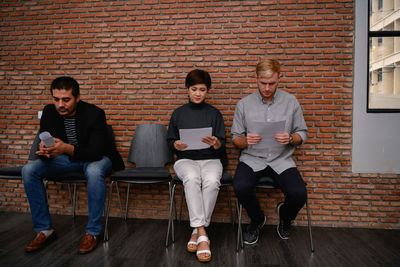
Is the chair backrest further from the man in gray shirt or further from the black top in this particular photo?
the man in gray shirt

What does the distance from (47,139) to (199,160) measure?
140cm

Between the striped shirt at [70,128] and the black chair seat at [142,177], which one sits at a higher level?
the striped shirt at [70,128]

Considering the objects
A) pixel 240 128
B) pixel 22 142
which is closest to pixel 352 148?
pixel 240 128

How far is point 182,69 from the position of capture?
3055 mm

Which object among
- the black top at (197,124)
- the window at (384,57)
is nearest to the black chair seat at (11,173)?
the black top at (197,124)

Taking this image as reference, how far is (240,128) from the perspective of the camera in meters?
2.57

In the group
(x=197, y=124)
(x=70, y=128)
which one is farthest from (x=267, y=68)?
(x=70, y=128)

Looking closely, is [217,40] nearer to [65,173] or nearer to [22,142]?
[65,173]

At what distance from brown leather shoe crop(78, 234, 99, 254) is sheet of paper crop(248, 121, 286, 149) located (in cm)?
177

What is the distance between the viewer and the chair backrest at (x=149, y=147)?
2.95 m

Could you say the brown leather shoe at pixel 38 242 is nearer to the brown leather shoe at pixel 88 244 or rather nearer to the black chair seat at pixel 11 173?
the brown leather shoe at pixel 88 244

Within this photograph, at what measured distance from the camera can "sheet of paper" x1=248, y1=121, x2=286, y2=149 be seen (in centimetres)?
228

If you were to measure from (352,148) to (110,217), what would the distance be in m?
3.04

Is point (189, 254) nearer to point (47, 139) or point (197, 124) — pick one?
point (197, 124)
